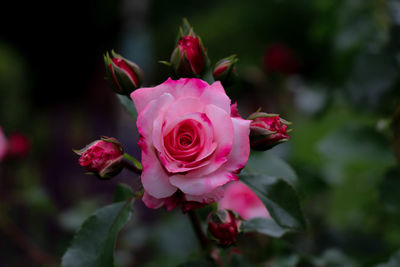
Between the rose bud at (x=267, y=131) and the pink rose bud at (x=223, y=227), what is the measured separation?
9 cm

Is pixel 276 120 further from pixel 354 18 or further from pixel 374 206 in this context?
pixel 374 206

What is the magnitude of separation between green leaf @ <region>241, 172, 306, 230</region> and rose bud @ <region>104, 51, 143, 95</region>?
0.18m

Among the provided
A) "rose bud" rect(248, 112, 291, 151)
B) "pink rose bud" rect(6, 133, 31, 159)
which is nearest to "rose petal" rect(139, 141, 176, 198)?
"rose bud" rect(248, 112, 291, 151)

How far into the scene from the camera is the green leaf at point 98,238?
1.47ft

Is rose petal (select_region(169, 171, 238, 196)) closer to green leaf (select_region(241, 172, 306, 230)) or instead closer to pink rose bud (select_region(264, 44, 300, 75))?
green leaf (select_region(241, 172, 306, 230))

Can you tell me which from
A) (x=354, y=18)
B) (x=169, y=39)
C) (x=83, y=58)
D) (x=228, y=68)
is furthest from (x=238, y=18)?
(x=228, y=68)

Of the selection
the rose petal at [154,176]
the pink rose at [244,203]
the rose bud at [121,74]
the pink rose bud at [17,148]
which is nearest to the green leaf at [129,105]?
the rose bud at [121,74]

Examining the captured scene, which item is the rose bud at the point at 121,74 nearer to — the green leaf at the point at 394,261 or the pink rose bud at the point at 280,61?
the green leaf at the point at 394,261

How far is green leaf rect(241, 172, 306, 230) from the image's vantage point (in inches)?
18.1

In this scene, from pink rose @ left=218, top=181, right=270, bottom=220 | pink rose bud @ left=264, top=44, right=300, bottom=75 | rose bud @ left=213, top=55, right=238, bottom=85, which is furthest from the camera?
pink rose bud @ left=264, top=44, right=300, bottom=75

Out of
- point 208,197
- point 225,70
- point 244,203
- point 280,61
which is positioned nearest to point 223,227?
point 208,197

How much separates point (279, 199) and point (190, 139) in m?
0.14

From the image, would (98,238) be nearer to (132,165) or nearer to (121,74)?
(132,165)

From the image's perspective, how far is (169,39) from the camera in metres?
7.72
